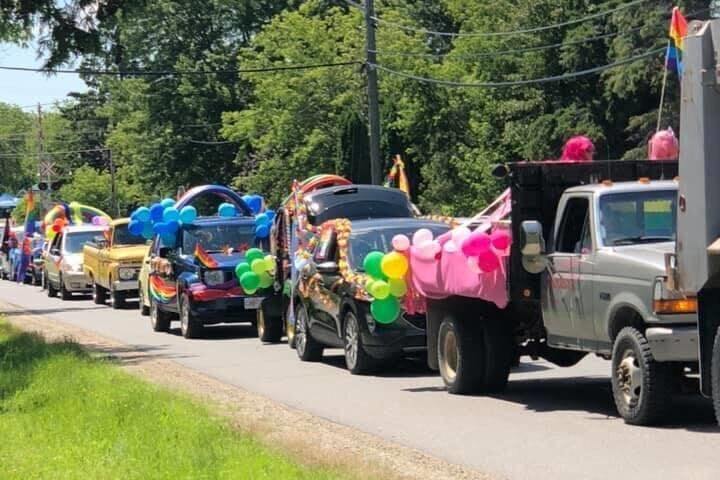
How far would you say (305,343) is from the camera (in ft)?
62.4

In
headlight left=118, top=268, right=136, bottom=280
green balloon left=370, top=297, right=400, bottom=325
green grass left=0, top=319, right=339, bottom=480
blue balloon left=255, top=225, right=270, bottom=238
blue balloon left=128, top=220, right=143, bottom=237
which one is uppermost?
blue balloon left=128, top=220, right=143, bottom=237

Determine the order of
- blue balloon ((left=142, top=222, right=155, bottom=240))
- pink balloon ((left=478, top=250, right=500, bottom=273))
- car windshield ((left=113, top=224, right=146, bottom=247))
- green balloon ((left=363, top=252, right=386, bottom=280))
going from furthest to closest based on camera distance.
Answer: car windshield ((left=113, top=224, right=146, bottom=247)) < blue balloon ((left=142, top=222, right=155, bottom=240)) < green balloon ((left=363, top=252, right=386, bottom=280)) < pink balloon ((left=478, top=250, right=500, bottom=273))

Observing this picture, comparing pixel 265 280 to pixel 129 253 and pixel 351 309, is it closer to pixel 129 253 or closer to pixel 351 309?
pixel 351 309

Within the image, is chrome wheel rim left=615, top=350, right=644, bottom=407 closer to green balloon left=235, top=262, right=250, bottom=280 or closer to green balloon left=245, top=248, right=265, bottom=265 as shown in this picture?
green balloon left=245, top=248, right=265, bottom=265

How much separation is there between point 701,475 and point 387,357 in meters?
7.49

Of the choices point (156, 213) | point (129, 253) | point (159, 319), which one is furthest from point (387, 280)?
point (129, 253)

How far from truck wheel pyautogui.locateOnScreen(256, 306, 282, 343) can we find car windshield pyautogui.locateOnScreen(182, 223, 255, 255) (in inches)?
89.2

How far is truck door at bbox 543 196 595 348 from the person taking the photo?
1237cm

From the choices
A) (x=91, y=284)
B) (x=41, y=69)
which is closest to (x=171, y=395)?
(x=41, y=69)

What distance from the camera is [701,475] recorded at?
944 cm

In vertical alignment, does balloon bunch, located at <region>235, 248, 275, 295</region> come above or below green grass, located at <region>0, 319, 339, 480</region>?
above

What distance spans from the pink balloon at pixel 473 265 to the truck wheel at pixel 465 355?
2.76 feet

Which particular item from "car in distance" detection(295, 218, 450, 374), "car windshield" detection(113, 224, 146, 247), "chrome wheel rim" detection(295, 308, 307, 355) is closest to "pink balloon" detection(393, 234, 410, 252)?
"car in distance" detection(295, 218, 450, 374)

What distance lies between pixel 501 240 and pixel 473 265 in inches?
22.2
